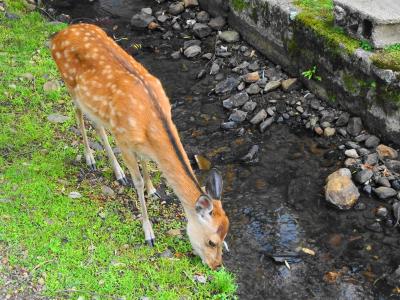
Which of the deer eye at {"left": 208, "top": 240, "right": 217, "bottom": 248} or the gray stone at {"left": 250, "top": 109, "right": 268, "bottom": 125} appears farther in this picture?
the gray stone at {"left": 250, "top": 109, "right": 268, "bottom": 125}

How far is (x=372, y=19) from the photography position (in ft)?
25.0

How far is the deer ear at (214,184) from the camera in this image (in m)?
5.22

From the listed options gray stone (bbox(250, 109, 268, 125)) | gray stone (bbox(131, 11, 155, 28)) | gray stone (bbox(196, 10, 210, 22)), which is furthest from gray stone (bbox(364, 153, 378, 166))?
gray stone (bbox(131, 11, 155, 28))

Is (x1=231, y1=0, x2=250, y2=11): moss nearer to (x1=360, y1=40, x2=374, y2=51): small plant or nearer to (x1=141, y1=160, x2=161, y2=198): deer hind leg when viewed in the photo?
(x1=360, y1=40, x2=374, y2=51): small plant

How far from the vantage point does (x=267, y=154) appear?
25.8 ft

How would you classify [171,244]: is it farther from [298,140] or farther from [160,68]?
[160,68]

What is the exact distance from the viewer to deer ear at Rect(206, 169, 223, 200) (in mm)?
5219

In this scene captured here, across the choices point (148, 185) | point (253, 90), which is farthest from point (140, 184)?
point (253, 90)

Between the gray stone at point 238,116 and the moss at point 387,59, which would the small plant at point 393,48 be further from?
the gray stone at point 238,116

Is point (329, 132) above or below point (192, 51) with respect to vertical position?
above

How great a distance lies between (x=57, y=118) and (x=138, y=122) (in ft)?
8.33

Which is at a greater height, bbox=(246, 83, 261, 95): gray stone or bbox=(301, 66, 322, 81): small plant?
bbox=(301, 66, 322, 81): small plant

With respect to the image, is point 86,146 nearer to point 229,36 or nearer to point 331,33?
A: point 331,33

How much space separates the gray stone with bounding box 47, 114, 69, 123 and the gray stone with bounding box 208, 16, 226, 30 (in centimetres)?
387
